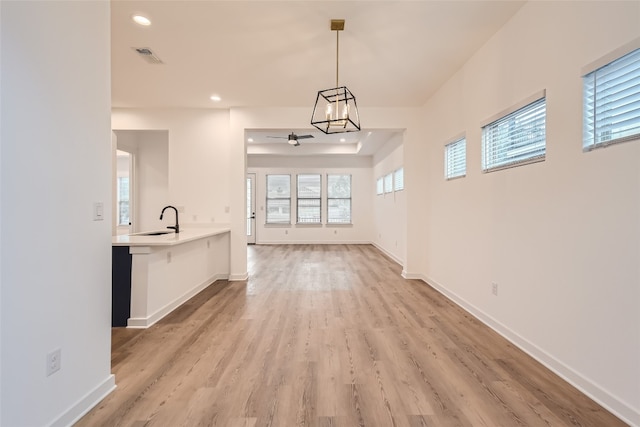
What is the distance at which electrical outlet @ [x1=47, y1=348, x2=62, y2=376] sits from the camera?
4.87 feet

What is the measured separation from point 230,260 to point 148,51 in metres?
3.06

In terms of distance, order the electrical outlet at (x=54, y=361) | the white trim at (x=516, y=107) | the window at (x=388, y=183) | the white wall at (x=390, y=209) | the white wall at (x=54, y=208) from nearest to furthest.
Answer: the white wall at (x=54, y=208)
the electrical outlet at (x=54, y=361)
the white trim at (x=516, y=107)
the white wall at (x=390, y=209)
the window at (x=388, y=183)

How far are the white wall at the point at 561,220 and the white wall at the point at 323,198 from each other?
6.43 m

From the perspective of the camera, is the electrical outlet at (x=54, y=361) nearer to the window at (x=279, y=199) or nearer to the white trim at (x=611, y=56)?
the white trim at (x=611, y=56)

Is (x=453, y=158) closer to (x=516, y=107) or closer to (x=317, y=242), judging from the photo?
(x=516, y=107)

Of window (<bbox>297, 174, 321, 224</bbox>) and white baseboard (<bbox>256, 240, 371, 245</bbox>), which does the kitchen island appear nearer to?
white baseboard (<bbox>256, 240, 371, 245</bbox>)

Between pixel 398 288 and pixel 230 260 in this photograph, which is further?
pixel 230 260

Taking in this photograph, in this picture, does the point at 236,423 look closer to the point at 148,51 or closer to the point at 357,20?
the point at 357,20

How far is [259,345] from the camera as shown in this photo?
2.59m

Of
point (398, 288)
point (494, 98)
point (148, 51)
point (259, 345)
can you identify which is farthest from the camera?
point (398, 288)

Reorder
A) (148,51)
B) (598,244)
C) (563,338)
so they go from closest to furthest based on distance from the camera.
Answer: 1. (598,244)
2. (563,338)
3. (148,51)

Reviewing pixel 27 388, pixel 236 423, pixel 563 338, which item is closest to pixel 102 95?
pixel 27 388

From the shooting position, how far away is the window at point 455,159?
368cm

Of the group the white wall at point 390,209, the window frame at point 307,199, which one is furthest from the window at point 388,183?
the window frame at point 307,199
